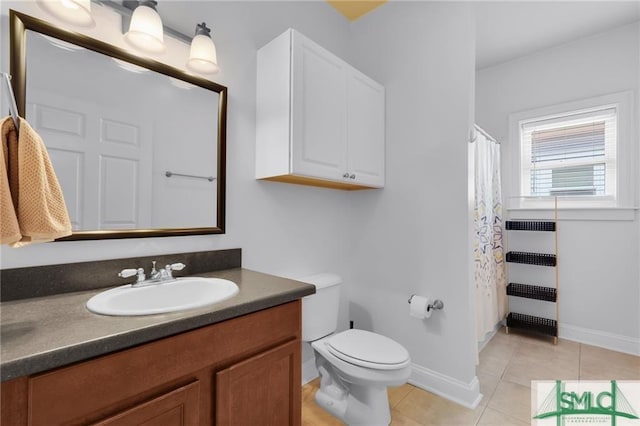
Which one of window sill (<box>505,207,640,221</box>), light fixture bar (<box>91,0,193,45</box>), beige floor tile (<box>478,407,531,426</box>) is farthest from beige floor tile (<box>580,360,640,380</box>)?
light fixture bar (<box>91,0,193,45</box>)

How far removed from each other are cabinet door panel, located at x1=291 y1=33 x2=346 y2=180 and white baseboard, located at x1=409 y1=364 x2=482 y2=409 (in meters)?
1.41

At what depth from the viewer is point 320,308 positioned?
5.86 feet

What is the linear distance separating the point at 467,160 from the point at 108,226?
6.16 feet

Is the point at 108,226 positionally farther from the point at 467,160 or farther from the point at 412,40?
the point at 412,40

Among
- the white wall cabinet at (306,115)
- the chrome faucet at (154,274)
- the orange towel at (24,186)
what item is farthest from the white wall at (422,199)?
the orange towel at (24,186)

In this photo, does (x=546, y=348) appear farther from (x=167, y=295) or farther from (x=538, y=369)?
(x=167, y=295)

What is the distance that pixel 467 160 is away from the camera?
5.83 ft

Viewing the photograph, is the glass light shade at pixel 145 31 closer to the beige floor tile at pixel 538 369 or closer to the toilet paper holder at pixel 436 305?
the toilet paper holder at pixel 436 305

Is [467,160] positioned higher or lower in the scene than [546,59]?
lower

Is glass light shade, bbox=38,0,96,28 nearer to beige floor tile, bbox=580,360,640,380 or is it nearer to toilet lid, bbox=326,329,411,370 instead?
toilet lid, bbox=326,329,411,370

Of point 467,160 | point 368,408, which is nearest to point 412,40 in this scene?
point 467,160

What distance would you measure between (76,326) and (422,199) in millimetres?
1834

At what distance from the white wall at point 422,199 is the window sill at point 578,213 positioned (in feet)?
5.10

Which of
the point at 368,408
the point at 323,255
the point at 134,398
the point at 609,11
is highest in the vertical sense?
the point at 609,11
